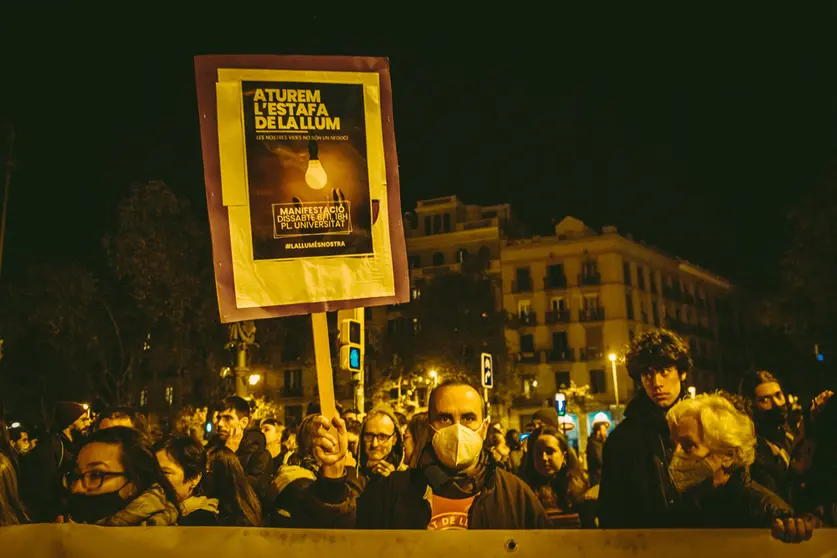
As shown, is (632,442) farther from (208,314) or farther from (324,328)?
(208,314)

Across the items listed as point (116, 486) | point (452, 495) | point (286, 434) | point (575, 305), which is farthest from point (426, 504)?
point (575, 305)

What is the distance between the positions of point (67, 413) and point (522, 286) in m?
47.7

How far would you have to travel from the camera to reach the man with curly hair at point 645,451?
3.42m

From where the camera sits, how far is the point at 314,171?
4.61 metres

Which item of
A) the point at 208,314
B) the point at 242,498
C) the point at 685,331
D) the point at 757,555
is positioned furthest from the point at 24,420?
the point at 685,331

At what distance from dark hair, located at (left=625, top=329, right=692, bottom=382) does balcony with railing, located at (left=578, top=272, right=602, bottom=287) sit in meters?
48.6

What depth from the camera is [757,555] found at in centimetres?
291

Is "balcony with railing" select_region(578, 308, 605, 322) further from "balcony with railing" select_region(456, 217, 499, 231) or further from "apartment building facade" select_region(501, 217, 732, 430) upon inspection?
"balcony with railing" select_region(456, 217, 499, 231)

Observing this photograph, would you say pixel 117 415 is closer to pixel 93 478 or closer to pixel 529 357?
pixel 93 478


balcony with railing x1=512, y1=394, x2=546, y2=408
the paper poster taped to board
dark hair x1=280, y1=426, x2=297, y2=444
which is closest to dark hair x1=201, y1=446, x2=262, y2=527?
the paper poster taped to board

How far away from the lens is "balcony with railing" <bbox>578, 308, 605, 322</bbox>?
51.4 meters

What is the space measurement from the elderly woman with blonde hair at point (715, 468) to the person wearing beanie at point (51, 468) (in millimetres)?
2794

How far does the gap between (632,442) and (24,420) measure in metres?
31.7

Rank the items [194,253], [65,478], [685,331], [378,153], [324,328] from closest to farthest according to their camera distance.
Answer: [65,478] < [324,328] < [378,153] < [194,253] < [685,331]
